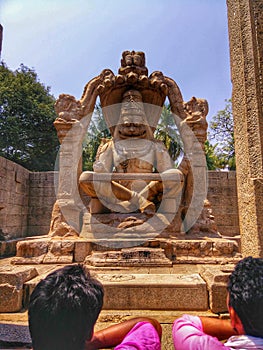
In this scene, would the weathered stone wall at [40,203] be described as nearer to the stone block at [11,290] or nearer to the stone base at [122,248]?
the stone base at [122,248]

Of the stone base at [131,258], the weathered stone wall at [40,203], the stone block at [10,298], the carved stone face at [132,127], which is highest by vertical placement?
the carved stone face at [132,127]

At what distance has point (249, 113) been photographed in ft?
8.00

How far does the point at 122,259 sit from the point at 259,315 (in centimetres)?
278

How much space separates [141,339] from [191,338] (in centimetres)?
22

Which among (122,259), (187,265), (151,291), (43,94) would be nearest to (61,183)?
(122,259)

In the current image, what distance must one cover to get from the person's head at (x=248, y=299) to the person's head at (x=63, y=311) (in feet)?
1.91

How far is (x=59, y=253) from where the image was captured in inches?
167

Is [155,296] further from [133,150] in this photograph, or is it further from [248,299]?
[133,150]

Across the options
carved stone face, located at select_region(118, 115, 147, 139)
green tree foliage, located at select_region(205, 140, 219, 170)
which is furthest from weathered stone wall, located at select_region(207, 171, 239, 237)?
green tree foliage, located at select_region(205, 140, 219, 170)

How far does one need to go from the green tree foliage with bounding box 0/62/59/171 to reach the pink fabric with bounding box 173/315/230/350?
16.5 m

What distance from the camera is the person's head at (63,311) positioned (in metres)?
0.99

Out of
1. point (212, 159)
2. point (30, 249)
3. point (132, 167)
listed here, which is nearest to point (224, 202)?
point (132, 167)

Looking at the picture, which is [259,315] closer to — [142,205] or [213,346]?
[213,346]

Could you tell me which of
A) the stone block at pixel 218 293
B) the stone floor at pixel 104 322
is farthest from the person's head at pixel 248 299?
the stone block at pixel 218 293
